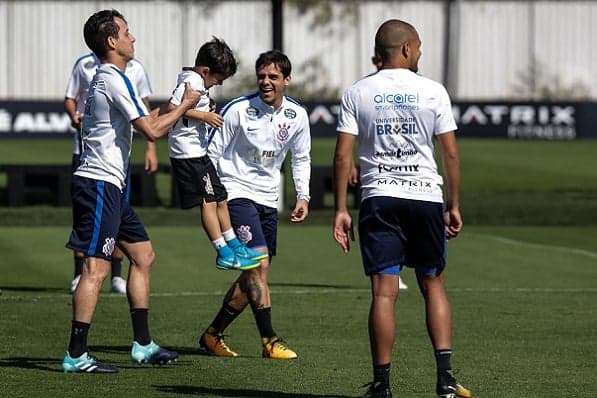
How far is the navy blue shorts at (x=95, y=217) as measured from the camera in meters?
8.89

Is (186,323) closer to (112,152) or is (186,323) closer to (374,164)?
(112,152)

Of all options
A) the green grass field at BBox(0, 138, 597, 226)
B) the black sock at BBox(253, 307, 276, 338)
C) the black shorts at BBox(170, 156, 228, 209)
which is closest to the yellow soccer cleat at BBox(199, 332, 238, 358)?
the black sock at BBox(253, 307, 276, 338)

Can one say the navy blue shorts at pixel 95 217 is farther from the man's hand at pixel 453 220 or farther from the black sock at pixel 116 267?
the black sock at pixel 116 267

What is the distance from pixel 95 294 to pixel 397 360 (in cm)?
196

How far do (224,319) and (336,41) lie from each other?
37579mm

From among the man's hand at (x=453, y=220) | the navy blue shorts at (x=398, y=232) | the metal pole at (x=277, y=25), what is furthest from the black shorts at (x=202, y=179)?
the metal pole at (x=277, y=25)

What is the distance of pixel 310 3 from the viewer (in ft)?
154

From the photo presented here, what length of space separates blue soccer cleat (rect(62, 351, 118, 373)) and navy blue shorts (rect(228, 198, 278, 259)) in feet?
4.59

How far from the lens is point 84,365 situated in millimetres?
8867

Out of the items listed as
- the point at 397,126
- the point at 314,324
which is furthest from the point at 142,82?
the point at 397,126

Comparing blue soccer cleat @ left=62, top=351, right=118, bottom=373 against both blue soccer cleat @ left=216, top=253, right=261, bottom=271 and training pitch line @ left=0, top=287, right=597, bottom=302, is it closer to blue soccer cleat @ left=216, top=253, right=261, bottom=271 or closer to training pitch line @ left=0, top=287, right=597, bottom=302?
blue soccer cleat @ left=216, top=253, right=261, bottom=271

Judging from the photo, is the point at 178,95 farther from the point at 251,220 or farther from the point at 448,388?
the point at 448,388

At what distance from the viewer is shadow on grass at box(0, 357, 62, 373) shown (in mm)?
9117

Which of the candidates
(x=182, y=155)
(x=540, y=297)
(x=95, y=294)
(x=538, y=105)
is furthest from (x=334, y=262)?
(x=538, y=105)
